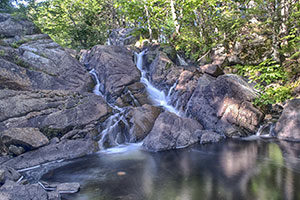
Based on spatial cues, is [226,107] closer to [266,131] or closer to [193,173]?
[266,131]

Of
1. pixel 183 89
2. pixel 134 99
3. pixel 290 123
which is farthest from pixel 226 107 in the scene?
pixel 134 99

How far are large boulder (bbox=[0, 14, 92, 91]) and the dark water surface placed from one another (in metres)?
7.39

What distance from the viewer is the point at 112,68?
1714 centimetres

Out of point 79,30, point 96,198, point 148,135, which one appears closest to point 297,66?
point 148,135

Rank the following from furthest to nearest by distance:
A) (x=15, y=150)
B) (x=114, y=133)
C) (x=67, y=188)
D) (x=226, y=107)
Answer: (x=226, y=107) → (x=114, y=133) → (x=15, y=150) → (x=67, y=188)

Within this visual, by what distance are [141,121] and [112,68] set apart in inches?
286

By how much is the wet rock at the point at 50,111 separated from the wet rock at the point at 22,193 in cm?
497

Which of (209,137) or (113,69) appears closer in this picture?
(209,137)

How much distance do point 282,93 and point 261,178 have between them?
22.7 feet

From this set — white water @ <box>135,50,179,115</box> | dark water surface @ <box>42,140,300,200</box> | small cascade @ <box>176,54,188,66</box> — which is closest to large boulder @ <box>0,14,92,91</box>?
white water @ <box>135,50,179,115</box>

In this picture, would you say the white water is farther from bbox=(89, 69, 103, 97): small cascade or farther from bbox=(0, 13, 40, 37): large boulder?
bbox=(0, 13, 40, 37): large boulder

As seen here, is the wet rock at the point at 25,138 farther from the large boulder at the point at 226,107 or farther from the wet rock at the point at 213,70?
the wet rock at the point at 213,70

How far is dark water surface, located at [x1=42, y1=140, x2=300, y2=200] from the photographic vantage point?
233 inches

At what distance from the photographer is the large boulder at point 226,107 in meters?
11.6
